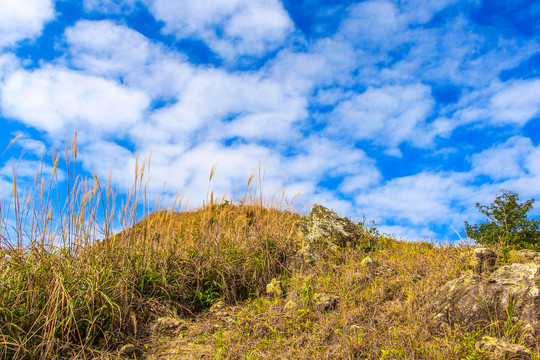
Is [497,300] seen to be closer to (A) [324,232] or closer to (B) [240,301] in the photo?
(A) [324,232]

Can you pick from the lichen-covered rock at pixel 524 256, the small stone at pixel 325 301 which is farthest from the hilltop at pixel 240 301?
the lichen-covered rock at pixel 524 256

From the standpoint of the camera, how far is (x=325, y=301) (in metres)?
4.80

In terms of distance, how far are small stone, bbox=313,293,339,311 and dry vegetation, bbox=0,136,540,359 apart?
0.25ft

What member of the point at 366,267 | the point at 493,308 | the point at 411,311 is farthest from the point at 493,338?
the point at 366,267

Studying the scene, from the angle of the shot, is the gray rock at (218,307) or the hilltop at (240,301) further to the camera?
the gray rock at (218,307)

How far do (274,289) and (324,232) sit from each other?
1.63m

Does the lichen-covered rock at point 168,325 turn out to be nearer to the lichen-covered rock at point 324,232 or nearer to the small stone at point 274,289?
the small stone at point 274,289

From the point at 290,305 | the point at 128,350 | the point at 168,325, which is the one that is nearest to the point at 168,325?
the point at 168,325

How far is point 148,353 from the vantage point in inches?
183

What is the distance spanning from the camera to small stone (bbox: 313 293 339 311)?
15.6ft

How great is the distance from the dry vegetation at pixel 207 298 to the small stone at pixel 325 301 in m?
0.08

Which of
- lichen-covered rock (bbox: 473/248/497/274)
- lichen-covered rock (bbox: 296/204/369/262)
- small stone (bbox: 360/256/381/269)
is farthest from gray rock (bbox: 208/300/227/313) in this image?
lichen-covered rock (bbox: 473/248/497/274)

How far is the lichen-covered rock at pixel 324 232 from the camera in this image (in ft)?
21.5

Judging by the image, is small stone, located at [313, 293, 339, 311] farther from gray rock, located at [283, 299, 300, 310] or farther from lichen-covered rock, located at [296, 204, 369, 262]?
lichen-covered rock, located at [296, 204, 369, 262]
